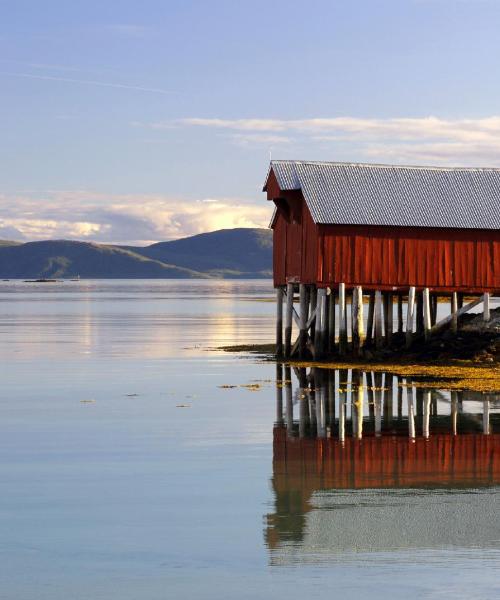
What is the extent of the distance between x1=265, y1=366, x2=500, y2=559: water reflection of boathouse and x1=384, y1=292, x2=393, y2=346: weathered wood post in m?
13.9

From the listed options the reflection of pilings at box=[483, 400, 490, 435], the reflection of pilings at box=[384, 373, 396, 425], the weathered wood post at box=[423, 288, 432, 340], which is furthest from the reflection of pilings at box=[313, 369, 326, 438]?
the weathered wood post at box=[423, 288, 432, 340]

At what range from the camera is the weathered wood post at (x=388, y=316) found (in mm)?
51291

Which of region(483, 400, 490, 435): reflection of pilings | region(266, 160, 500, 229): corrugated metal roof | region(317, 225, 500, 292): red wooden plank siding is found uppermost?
region(266, 160, 500, 229): corrugated metal roof

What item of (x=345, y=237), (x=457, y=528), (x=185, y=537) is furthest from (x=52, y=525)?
(x=345, y=237)

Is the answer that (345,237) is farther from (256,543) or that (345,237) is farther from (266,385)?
(256,543)

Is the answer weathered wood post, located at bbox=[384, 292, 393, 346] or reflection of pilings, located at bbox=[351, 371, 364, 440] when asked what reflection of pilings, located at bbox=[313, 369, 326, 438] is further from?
weathered wood post, located at bbox=[384, 292, 393, 346]

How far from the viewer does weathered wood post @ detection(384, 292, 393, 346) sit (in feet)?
168

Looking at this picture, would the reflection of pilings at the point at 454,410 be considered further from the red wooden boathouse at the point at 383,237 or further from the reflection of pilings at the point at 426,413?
the red wooden boathouse at the point at 383,237

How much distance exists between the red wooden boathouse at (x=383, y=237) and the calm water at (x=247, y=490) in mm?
8941

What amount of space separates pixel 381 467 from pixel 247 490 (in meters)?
3.27

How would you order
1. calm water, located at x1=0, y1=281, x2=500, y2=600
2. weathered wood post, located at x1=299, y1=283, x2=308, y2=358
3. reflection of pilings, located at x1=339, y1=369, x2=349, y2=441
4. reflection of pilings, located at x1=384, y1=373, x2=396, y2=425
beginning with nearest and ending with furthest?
calm water, located at x1=0, y1=281, x2=500, y2=600
reflection of pilings, located at x1=339, y1=369, x2=349, y2=441
reflection of pilings, located at x1=384, y1=373, x2=396, y2=425
weathered wood post, located at x1=299, y1=283, x2=308, y2=358

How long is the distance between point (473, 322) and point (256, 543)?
33.5 m

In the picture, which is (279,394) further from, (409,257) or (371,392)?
(409,257)

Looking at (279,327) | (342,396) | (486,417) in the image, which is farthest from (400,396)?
(279,327)
